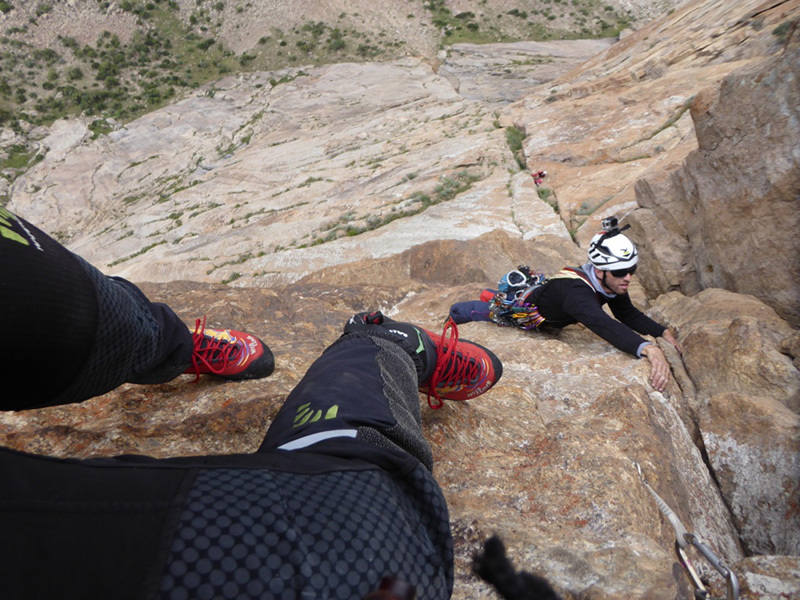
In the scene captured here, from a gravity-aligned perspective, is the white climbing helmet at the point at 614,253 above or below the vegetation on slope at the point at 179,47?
below

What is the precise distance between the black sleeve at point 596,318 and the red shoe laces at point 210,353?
340 cm

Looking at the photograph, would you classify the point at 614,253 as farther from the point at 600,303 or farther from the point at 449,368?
the point at 449,368

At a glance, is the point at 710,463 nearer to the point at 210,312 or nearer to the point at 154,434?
the point at 154,434

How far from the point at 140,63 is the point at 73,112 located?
1074 centimetres

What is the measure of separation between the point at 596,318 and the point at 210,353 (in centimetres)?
363

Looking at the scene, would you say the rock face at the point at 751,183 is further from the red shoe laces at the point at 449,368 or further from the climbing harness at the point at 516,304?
the red shoe laces at the point at 449,368

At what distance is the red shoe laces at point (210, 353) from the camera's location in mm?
2986

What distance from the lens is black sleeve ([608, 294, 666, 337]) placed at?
16.4 ft

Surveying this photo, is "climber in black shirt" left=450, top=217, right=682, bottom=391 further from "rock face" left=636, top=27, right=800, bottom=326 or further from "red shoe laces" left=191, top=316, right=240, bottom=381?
"red shoe laces" left=191, top=316, right=240, bottom=381

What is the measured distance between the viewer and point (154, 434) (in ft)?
8.36

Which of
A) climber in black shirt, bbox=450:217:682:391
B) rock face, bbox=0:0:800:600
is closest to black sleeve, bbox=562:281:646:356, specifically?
climber in black shirt, bbox=450:217:682:391

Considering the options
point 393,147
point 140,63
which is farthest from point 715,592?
point 140,63

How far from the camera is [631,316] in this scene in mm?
5105

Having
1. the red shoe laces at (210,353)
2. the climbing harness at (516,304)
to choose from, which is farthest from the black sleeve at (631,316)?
the red shoe laces at (210,353)
